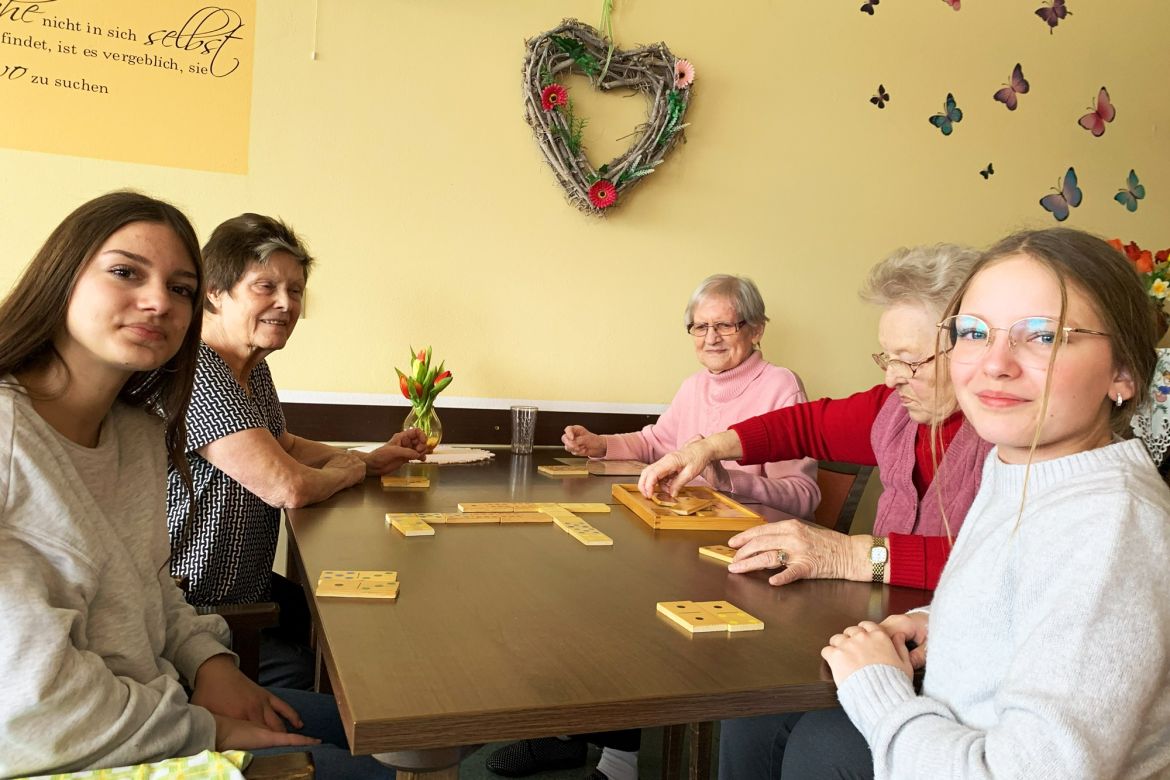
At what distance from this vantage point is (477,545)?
1.40m

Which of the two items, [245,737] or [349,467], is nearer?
[245,737]

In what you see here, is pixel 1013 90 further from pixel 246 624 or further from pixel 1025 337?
pixel 246 624

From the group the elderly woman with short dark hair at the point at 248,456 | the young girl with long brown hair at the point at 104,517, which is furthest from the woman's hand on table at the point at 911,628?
the elderly woman with short dark hair at the point at 248,456

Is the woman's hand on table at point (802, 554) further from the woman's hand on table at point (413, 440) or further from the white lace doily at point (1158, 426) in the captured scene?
the white lace doily at point (1158, 426)

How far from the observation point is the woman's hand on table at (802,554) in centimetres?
134

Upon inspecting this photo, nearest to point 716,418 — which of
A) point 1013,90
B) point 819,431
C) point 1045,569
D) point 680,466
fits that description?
point 819,431

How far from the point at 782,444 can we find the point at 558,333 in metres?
1.09

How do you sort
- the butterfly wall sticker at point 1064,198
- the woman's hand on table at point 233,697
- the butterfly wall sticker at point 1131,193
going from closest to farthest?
the woman's hand on table at point 233,697 < the butterfly wall sticker at point 1064,198 < the butterfly wall sticker at point 1131,193

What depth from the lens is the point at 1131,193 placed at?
3.73 metres

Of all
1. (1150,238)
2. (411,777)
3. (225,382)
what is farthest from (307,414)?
(1150,238)

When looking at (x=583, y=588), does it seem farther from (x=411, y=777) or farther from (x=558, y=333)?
(x=558, y=333)

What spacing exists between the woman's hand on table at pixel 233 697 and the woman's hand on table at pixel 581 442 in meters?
1.37

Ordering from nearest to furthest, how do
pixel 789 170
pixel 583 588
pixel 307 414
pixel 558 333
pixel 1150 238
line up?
pixel 583 588
pixel 307 414
pixel 558 333
pixel 789 170
pixel 1150 238

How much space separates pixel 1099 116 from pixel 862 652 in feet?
11.5
